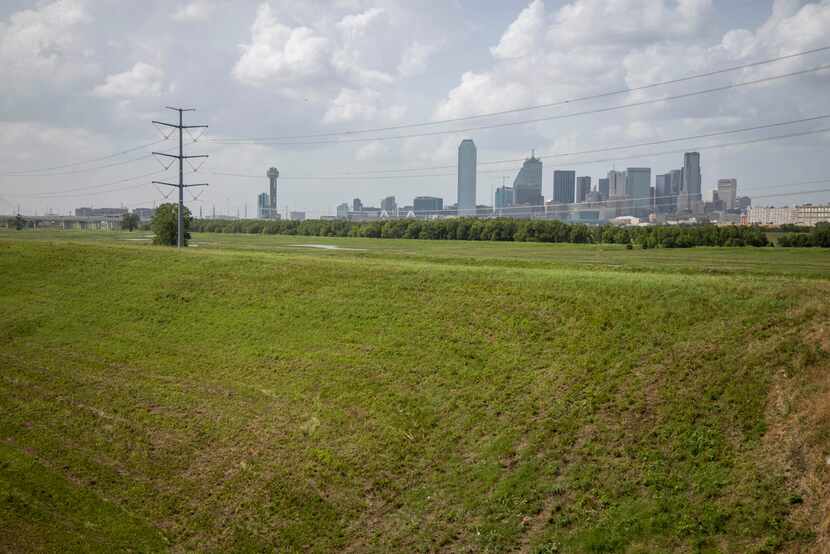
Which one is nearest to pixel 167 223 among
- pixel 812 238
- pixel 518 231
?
pixel 518 231

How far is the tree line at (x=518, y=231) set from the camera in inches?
2378

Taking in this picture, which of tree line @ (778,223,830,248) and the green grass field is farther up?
tree line @ (778,223,830,248)

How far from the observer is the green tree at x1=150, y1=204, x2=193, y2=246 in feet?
220

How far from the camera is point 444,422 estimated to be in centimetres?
1964

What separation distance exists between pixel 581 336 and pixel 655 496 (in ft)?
25.9

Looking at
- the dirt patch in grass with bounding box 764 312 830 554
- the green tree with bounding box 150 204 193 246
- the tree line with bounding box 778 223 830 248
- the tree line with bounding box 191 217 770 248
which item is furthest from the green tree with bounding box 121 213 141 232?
the dirt patch in grass with bounding box 764 312 830 554

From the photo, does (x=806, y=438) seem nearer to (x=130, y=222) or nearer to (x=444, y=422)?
(x=444, y=422)

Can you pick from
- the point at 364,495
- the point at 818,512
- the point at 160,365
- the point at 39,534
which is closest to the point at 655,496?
the point at 818,512

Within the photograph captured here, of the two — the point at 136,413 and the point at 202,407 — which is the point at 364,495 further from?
the point at 136,413

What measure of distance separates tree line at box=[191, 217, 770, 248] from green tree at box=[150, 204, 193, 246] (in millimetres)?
43061

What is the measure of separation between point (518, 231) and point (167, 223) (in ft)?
151

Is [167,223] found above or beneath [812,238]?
above

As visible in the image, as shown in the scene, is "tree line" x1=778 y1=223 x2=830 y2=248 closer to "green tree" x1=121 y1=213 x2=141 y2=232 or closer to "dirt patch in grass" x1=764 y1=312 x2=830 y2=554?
"dirt patch in grass" x1=764 y1=312 x2=830 y2=554

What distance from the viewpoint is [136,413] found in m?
22.7
